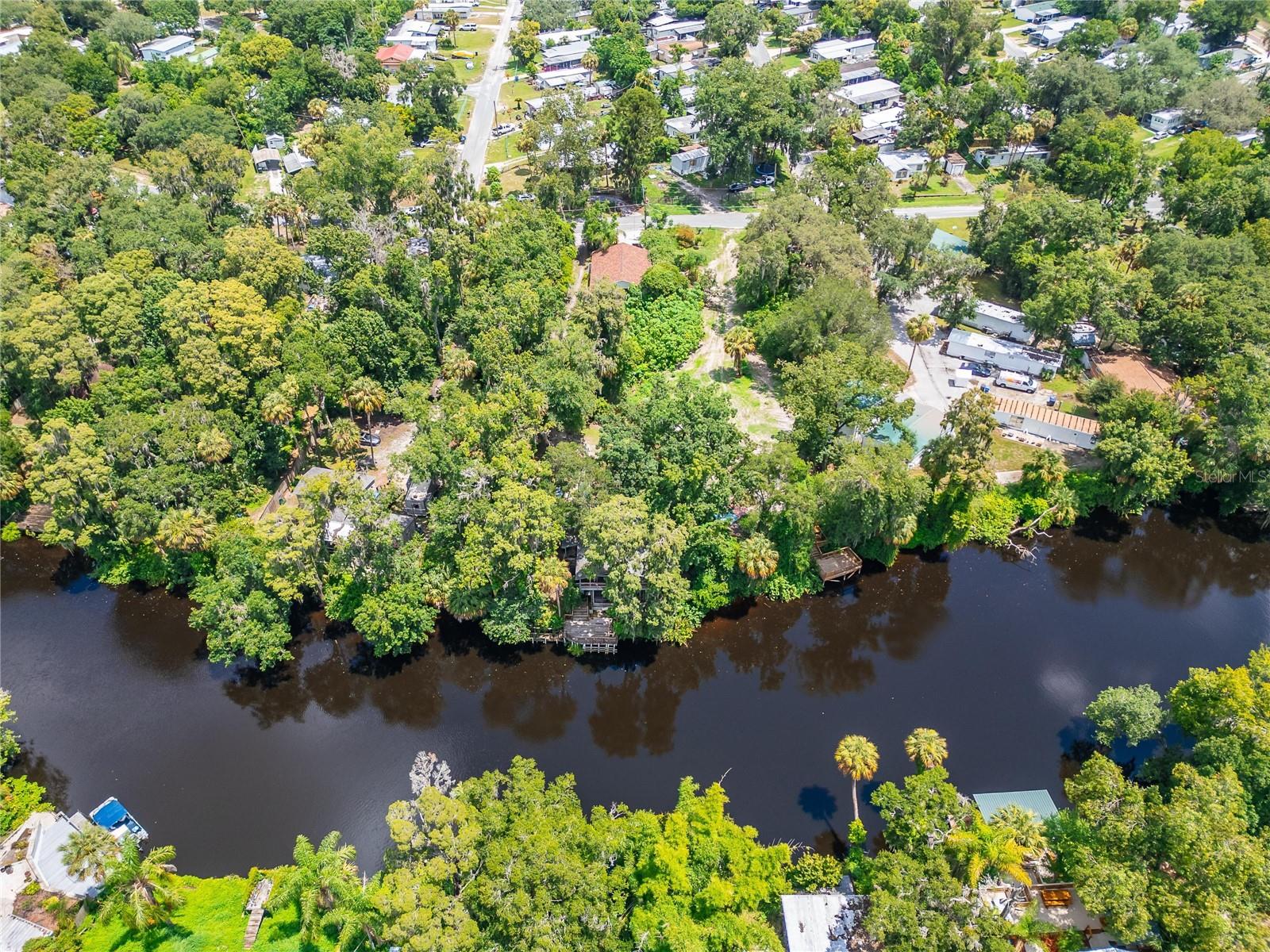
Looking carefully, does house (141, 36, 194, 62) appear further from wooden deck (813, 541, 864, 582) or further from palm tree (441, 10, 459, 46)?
wooden deck (813, 541, 864, 582)

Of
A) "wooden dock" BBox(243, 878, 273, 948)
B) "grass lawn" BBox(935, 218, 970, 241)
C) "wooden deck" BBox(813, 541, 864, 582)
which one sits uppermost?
"grass lawn" BBox(935, 218, 970, 241)

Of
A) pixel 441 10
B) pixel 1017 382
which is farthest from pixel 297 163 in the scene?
pixel 1017 382

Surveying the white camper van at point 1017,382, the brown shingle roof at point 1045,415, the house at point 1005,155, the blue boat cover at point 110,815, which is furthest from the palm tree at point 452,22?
the blue boat cover at point 110,815

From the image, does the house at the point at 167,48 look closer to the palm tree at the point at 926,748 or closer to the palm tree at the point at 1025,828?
the palm tree at the point at 926,748

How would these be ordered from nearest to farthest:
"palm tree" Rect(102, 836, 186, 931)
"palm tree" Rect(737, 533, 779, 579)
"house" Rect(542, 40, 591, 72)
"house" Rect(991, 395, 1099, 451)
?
"palm tree" Rect(102, 836, 186, 931), "palm tree" Rect(737, 533, 779, 579), "house" Rect(991, 395, 1099, 451), "house" Rect(542, 40, 591, 72)

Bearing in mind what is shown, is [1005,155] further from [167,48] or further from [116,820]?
[167,48]

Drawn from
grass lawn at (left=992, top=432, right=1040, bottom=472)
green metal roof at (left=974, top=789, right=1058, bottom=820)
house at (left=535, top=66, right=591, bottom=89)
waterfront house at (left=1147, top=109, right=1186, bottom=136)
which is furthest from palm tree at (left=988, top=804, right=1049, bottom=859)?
house at (left=535, top=66, right=591, bottom=89)

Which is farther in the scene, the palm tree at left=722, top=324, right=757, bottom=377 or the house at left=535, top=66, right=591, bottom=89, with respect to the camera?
the house at left=535, top=66, right=591, bottom=89
